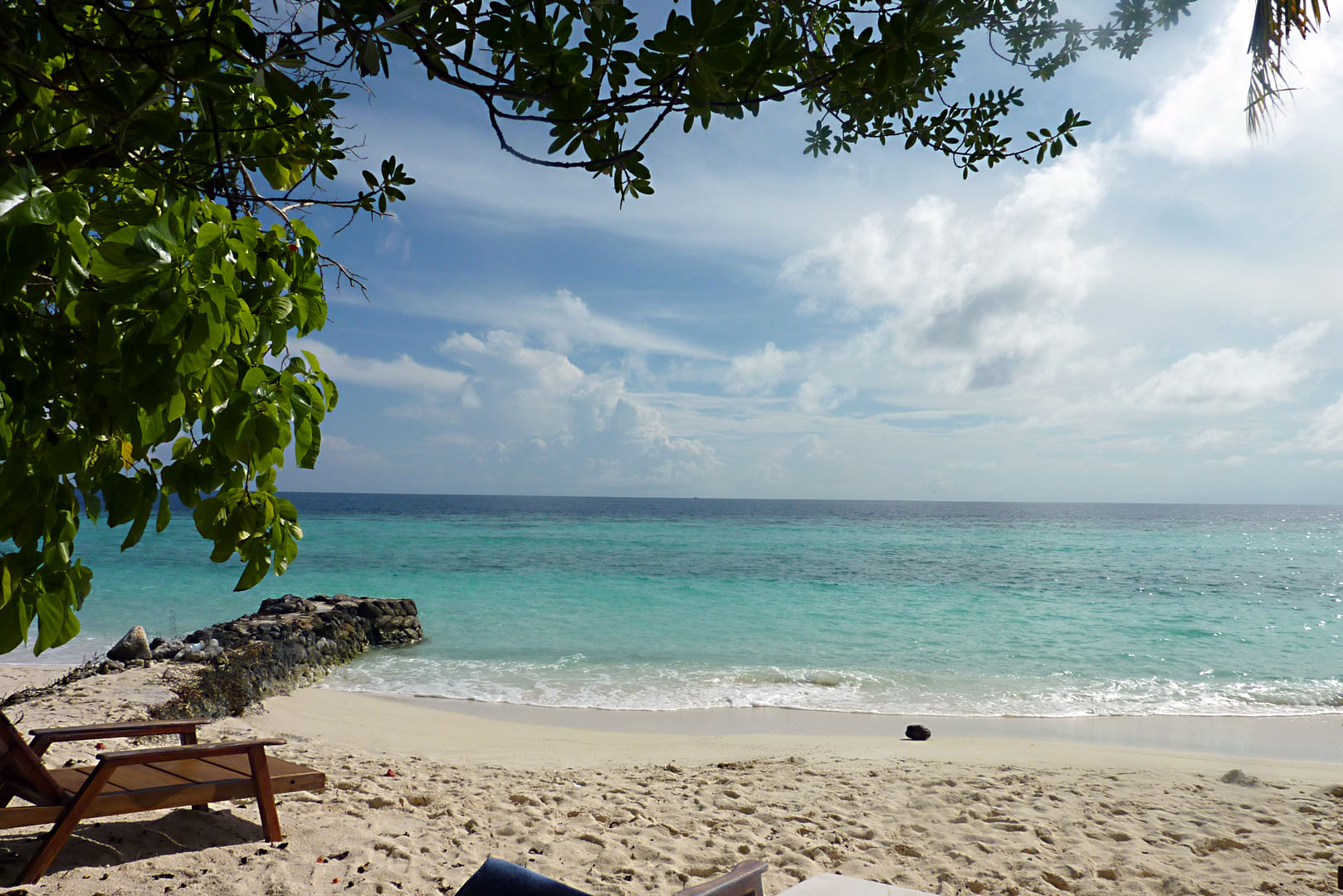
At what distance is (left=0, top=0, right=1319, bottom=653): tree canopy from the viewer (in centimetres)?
110

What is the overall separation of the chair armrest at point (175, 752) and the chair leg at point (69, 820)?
4 centimetres

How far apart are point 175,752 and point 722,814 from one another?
324cm

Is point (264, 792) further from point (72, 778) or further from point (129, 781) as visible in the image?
point (72, 778)

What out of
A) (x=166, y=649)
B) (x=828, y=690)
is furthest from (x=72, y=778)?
(x=828, y=690)

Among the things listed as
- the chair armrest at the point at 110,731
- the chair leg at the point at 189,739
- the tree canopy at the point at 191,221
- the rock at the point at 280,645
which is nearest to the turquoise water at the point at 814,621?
the rock at the point at 280,645

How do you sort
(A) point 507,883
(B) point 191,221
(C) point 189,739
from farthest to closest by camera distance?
(C) point 189,739
(A) point 507,883
(B) point 191,221

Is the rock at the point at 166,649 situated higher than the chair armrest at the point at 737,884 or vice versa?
the chair armrest at the point at 737,884

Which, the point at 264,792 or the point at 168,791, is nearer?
the point at 168,791

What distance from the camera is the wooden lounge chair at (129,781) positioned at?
3.31 metres

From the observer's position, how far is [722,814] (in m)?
4.98

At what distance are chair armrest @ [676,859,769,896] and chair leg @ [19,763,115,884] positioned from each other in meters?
2.80

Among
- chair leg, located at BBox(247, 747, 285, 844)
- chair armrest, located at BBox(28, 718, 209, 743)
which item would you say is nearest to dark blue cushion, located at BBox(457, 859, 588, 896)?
chair leg, located at BBox(247, 747, 285, 844)

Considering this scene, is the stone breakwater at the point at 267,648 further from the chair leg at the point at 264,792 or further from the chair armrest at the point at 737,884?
the chair armrest at the point at 737,884

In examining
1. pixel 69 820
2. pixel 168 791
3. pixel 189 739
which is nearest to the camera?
pixel 69 820
